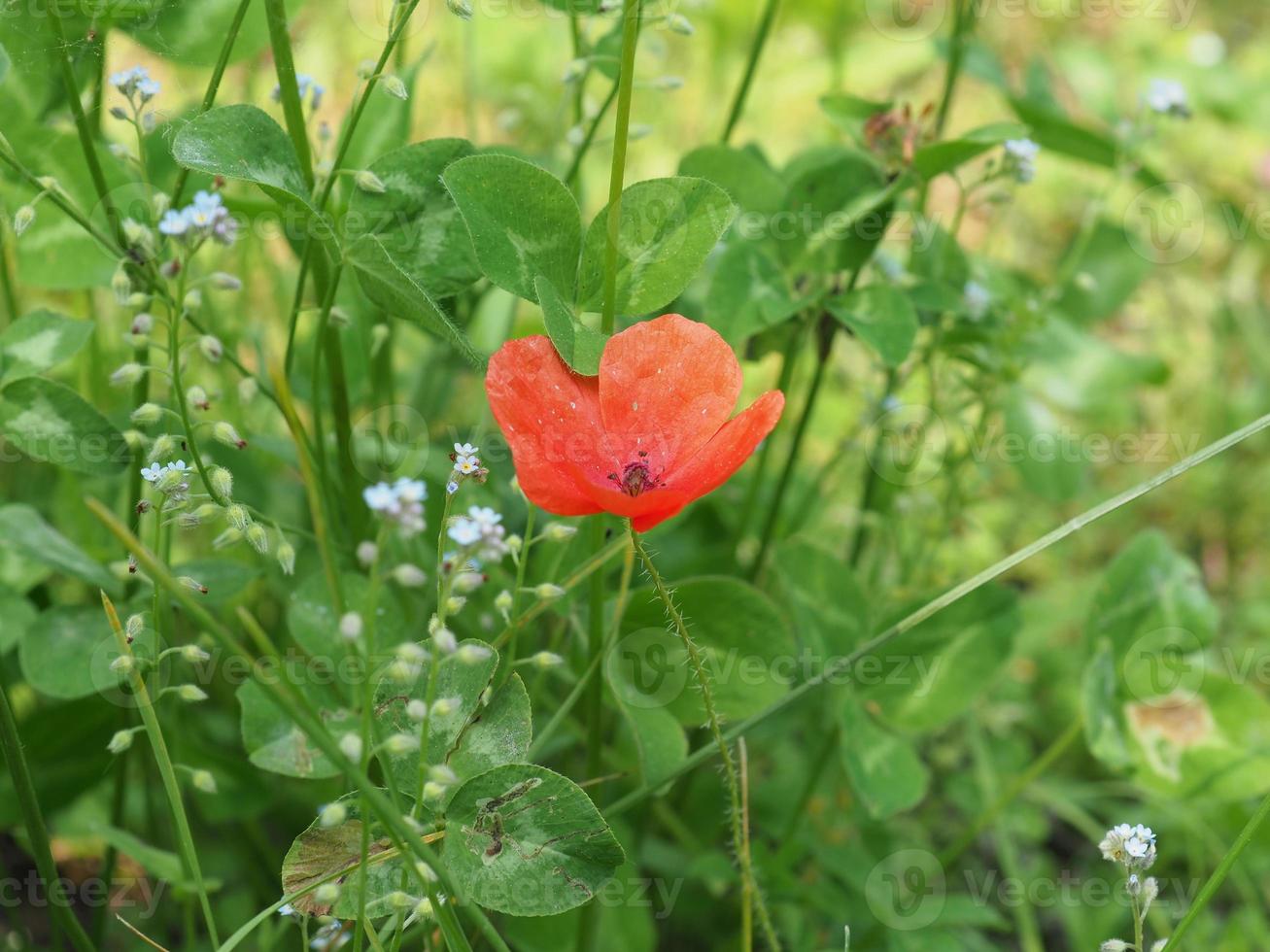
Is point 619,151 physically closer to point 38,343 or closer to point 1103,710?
point 38,343

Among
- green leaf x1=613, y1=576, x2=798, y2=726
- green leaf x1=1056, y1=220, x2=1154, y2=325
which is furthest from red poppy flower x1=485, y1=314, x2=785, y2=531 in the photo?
green leaf x1=1056, y1=220, x2=1154, y2=325

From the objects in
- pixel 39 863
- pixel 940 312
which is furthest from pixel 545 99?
pixel 39 863

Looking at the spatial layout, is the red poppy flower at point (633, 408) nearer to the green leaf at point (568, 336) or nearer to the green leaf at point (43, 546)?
the green leaf at point (568, 336)

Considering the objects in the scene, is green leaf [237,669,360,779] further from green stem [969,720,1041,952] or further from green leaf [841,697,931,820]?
green stem [969,720,1041,952]

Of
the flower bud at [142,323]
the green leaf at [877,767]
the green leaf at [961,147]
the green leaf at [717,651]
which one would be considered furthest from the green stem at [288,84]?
the green leaf at [877,767]

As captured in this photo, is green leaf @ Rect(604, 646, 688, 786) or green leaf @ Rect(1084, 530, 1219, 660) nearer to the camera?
green leaf @ Rect(604, 646, 688, 786)

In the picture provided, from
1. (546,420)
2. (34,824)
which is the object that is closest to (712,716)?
(546,420)

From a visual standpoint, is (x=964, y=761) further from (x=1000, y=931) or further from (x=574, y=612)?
(x=574, y=612)
